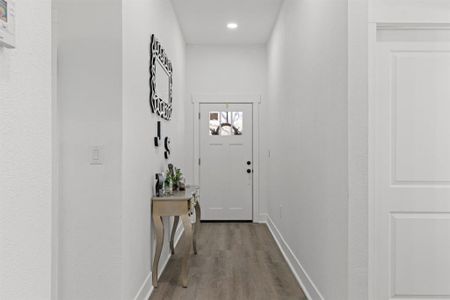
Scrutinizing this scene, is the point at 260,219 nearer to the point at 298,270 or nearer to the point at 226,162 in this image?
the point at 226,162

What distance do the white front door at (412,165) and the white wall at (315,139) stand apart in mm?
242

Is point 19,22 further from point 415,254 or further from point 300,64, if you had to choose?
point 300,64

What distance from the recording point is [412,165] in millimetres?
2094

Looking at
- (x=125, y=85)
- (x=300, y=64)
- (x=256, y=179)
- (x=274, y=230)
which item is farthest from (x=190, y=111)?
(x=125, y=85)

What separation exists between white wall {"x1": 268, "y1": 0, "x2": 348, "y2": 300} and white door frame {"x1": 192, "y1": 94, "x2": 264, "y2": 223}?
1.48 m

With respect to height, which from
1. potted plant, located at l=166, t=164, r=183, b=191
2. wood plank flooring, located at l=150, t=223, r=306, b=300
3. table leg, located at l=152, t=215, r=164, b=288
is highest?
potted plant, located at l=166, t=164, r=183, b=191

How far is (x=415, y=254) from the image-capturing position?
2.09 m

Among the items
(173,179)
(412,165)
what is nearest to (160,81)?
(173,179)

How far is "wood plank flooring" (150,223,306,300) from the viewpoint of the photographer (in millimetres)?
2814

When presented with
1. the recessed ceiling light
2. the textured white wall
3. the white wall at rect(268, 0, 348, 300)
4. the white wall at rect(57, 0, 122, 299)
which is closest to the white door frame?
the recessed ceiling light

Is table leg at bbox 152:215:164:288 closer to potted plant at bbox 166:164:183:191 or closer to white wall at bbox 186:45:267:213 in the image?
potted plant at bbox 166:164:183:191

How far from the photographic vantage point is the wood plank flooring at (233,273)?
281 cm

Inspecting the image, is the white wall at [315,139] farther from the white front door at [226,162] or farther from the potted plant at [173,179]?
the white front door at [226,162]

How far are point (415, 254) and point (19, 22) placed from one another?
230cm
